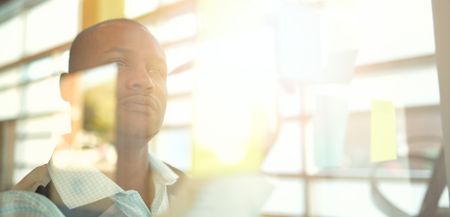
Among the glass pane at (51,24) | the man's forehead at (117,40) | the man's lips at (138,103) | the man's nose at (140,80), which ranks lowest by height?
the man's lips at (138,103)

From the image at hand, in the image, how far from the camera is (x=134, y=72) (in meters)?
0.80

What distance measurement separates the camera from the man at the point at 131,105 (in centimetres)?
78

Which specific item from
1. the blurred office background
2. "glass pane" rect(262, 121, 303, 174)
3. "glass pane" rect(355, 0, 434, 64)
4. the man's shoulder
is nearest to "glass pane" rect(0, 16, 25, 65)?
the blurred office background

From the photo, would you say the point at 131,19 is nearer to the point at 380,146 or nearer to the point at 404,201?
the point at 380,146

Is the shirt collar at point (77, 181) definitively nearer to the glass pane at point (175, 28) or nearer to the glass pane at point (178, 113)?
the glass pane at point (178, 113)

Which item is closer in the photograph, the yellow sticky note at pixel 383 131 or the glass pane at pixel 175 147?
the glass pane at pixel 175 147

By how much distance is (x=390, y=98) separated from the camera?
3.10ft

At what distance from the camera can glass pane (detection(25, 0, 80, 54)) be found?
857 mm

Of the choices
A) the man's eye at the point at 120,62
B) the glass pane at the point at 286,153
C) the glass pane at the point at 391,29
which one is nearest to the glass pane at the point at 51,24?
the man's eye at the point at 120,62

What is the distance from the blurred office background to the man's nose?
0.13 feet

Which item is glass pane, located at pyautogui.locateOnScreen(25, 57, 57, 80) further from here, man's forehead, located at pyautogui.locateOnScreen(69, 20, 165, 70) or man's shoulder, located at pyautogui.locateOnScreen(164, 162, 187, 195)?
man's shoulder, located at pyautogui.locateOnScreen(164, 162, 187, 195)

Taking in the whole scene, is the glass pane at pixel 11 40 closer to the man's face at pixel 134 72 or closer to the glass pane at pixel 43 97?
the glass pane at pixel 43 97

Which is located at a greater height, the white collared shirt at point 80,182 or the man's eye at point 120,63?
the man's eye at point 120,63

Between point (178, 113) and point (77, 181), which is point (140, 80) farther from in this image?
point (77, 181)
